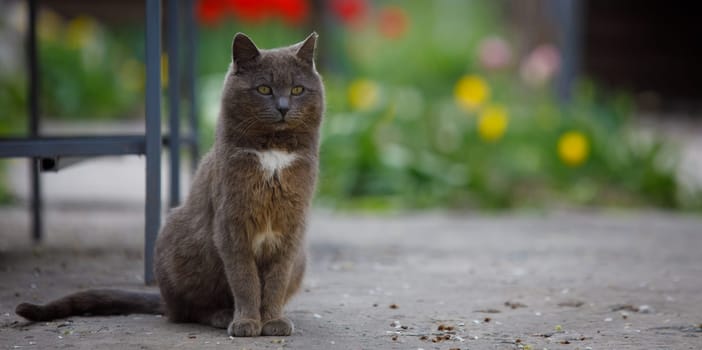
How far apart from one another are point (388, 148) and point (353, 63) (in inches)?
143

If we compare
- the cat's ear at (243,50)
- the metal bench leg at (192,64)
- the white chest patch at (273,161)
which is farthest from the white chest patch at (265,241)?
the metal bench leg at (192,64)

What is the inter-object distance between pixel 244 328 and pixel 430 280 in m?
1.25

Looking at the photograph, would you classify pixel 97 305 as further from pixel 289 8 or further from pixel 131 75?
pixel 131 75

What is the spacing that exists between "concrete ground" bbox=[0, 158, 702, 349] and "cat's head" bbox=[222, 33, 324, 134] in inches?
25.4

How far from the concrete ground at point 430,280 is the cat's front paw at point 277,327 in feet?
0.20

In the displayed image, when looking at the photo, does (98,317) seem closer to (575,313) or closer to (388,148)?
(575,313)

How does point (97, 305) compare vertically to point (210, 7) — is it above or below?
below

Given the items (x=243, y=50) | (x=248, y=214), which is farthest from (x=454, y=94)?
(x=248, y=214)

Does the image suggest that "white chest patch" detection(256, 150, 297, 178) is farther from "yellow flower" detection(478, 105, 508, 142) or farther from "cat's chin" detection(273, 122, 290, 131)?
"yellow flower" detection(478, 105, 508, 142)

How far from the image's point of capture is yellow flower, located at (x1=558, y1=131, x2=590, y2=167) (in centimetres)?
623

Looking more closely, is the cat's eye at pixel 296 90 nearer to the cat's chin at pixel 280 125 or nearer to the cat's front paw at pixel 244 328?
the cat's chin at pixel 280 125

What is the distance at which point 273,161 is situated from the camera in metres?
2.91

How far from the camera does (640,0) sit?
11.3 m

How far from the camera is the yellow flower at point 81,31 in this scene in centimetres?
947
